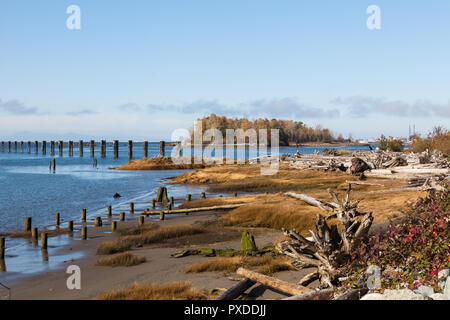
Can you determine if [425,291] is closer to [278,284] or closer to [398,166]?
[278,284]

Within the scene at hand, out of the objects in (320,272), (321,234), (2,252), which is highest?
(321,234)

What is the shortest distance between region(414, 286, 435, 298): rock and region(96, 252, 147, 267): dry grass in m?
8.52

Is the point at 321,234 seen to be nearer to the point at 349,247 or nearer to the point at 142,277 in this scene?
the point at 349,247

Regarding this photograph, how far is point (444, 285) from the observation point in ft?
24.6

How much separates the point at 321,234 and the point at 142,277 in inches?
190

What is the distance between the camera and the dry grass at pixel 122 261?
44.7 ft

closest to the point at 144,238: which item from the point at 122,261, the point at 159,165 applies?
the point at 122,261

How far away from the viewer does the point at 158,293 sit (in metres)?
9.40

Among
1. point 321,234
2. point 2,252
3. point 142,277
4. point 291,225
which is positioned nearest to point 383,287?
point 321,234

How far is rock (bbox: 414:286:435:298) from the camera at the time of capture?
7.16 meters

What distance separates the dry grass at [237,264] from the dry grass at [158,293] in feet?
6.53

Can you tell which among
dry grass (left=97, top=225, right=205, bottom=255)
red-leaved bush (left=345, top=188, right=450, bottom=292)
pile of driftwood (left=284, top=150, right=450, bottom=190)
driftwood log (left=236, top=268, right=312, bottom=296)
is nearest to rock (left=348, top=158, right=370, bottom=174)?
pile of driftwood (left=284, top=150, right=450, bottom=190)

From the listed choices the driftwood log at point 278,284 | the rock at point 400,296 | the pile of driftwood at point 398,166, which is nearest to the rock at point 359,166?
the pile of driftwood at point 398,166

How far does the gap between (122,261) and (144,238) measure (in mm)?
3571
